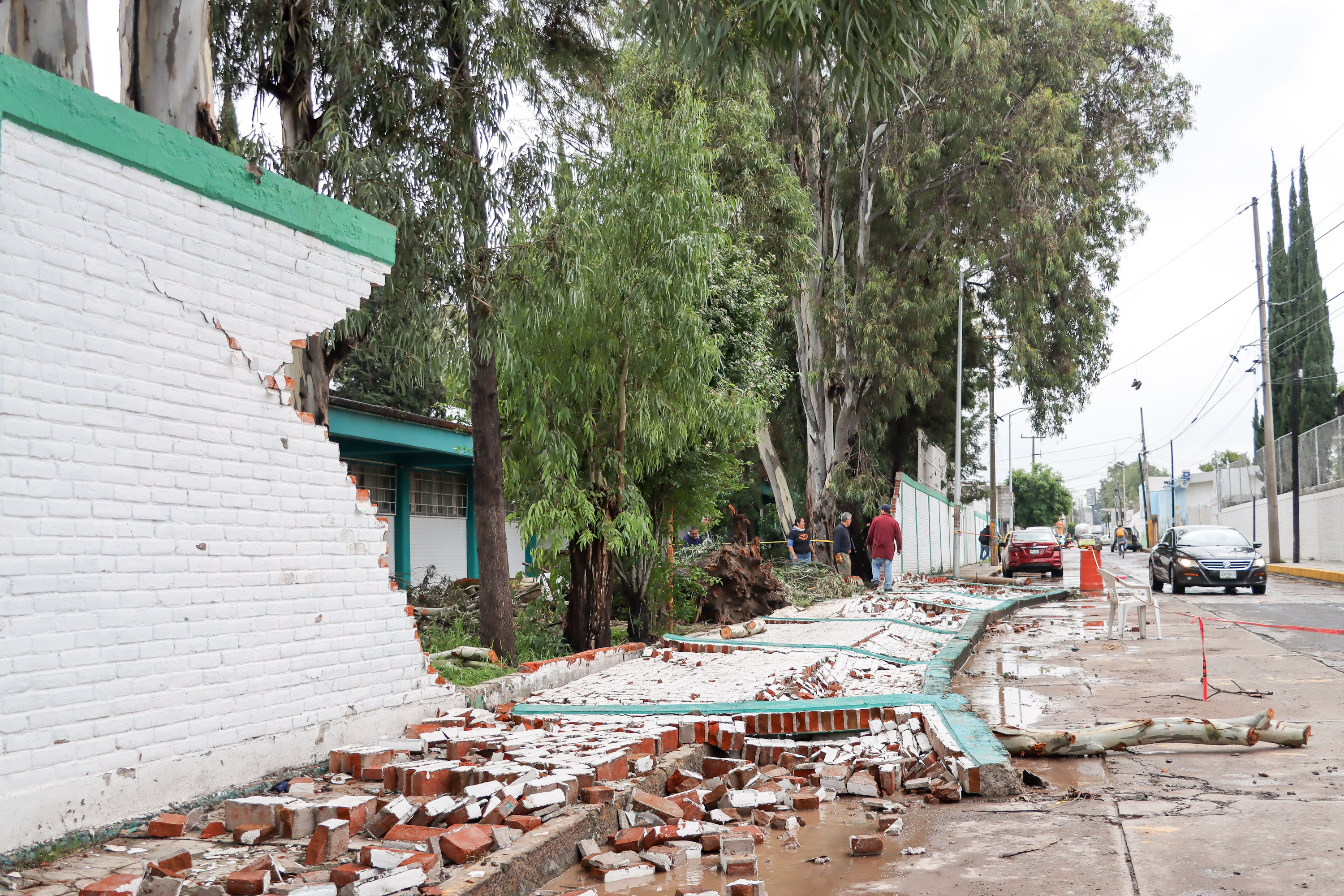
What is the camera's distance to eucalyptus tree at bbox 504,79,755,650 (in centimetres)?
966

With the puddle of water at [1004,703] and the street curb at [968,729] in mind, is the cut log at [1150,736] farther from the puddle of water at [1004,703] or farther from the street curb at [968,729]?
the puddle of water at [1004,703]

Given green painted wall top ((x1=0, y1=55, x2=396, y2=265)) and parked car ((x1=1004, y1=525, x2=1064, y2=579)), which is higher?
green painted wall top ((x1=0, y1=55, x2=396, y2=265))

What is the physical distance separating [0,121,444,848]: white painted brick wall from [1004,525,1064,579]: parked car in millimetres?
26085

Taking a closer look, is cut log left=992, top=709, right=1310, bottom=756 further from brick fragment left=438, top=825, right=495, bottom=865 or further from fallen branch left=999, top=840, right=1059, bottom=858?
brick fragment left=438, top=825, right=495, bottom=865

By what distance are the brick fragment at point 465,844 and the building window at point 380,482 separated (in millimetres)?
12788

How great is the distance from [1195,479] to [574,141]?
297 ft

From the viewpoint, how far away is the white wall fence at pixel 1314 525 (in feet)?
108

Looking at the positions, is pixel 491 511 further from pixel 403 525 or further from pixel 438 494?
pixel 438 494

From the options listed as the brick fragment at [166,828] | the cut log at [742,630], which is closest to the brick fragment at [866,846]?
A: the brick fragment at [166,828]

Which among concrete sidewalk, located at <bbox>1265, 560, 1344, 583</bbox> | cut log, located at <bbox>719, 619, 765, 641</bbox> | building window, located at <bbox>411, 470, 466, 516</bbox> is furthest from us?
concrete sidewalk, located at <bbox>1265, 560, 1344, 583</bbox>

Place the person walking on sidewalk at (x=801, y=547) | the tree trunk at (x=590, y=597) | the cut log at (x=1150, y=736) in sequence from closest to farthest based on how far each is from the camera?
the cut log at (x=1150, y=736) → the tree trunk at (x=590, y=597) → the person walking on sidewalk at (x=801, y=547)

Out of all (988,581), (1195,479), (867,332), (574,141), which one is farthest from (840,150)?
(1195,479)

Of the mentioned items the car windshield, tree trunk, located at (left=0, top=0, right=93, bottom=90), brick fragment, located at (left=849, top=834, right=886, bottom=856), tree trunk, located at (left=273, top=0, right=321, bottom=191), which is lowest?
brick fragment, located at (left=849, top=834, right=886, bottom=856)

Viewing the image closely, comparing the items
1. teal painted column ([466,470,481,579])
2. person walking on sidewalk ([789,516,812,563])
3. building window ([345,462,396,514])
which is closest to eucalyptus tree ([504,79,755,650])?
building window ([345,462,396,514])
